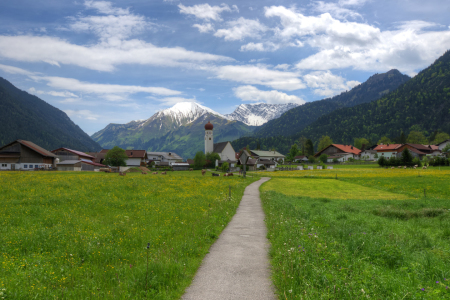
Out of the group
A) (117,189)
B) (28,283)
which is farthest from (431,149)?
(28,283)

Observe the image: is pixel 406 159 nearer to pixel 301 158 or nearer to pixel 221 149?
pixel 301 158

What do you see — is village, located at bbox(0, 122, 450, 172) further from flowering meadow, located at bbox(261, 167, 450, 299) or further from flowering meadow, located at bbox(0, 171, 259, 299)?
flowering meadow, located at bbox(261, 167, 450, 299)

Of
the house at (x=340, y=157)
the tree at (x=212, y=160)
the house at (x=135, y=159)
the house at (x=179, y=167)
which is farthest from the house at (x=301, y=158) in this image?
the house at (x=135, y=159)

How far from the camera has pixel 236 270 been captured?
7.81 metres

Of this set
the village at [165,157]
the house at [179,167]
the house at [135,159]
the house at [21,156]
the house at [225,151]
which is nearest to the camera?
the house at [21,156]

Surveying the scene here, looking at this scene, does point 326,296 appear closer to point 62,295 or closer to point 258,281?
point 258,281

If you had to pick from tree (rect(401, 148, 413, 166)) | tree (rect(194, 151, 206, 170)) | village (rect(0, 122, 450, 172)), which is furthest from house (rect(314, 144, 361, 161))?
tree (rect(194, 151, 206, 170))

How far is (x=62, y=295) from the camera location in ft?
21.0

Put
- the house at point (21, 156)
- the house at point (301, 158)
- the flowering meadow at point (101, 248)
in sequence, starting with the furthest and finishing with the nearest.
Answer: the house at point (301, 158)
the house at point (21, 156)
the flowering meadow at point (101, 248)

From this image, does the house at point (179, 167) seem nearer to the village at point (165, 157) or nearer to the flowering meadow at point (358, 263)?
the village at point (165, 157)

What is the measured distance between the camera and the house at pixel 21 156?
3457 inches

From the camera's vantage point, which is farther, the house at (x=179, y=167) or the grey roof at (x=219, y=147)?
the grey roof at (x=219, y=147)

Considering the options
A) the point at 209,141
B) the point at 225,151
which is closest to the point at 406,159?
the point at 225,151

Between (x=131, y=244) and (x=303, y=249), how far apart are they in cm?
662
